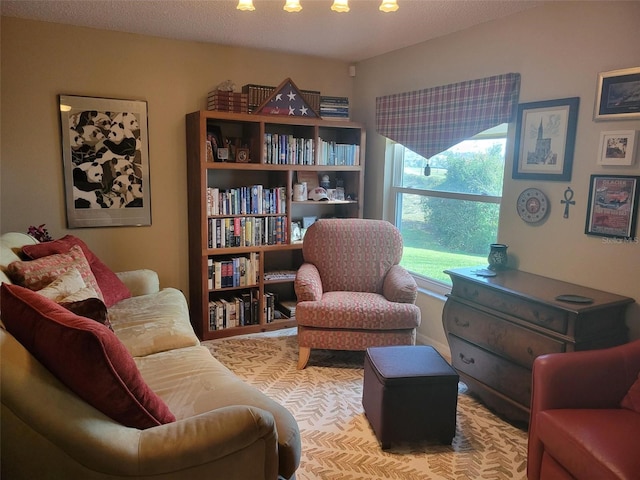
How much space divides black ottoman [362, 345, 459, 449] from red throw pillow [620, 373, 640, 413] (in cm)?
69

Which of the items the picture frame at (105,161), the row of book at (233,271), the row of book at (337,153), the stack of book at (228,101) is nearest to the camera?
the picture frame at (105,161)

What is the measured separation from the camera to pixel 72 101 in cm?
327

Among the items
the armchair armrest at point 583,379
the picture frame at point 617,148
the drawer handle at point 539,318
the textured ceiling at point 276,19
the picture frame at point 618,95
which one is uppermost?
the textured ceiling at point 276,19

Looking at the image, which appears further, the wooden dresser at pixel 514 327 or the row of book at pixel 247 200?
the row of book at pixel 247 200

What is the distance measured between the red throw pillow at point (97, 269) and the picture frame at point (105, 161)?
60 cm

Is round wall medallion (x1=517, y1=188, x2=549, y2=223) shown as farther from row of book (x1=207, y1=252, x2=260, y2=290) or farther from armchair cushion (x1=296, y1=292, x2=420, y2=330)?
row of book (x1=207, y1=252, x2=260, y2=290)

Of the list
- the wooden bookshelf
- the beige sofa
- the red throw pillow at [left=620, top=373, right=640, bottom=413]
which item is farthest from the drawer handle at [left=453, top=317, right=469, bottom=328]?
the wooden bookshelf

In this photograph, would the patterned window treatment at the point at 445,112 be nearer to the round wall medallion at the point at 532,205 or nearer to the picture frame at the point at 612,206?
the round wall medallion at the point at 532,205

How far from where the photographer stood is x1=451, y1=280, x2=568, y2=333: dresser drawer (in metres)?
2.22

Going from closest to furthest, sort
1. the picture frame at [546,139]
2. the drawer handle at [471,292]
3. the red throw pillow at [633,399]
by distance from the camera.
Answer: the red throw pillow at [633,399]
the picture frame at [546,139]
the drawer handle at [471,292]

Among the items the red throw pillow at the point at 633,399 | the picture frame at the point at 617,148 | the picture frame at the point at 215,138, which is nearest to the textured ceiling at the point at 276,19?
the picture frame at the point at 215,138

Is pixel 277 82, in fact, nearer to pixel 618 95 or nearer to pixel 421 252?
pixel 421 252

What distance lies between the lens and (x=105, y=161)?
343 cm

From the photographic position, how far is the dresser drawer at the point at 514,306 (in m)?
2.22
